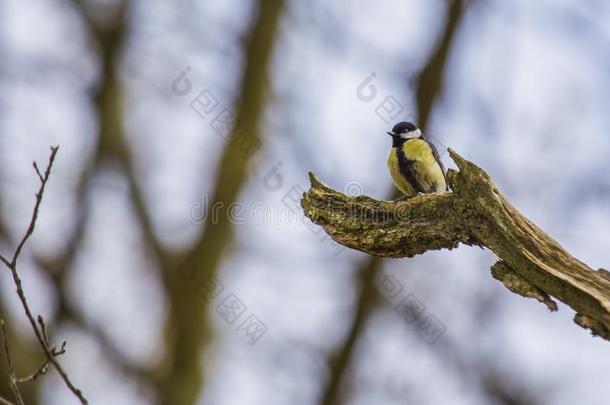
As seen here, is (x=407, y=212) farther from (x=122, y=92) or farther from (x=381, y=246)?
(x=122, y=92)

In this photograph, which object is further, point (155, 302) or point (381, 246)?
point (155, 302)

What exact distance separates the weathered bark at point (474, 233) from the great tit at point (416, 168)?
1613 millimetres

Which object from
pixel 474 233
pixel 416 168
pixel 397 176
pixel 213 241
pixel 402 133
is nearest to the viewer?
pixel 474 233

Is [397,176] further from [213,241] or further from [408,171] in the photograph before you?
[213,241]

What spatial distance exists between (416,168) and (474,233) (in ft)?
6.54

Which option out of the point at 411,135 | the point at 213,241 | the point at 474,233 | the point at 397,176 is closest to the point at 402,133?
the point at 411,135

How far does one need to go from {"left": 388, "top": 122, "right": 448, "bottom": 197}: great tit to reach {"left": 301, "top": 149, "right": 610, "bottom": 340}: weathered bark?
161 cm

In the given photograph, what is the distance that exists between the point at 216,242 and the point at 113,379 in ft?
5.70

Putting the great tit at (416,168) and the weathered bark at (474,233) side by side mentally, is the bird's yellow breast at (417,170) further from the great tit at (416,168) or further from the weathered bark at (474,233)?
the weathered bark at (474,233)

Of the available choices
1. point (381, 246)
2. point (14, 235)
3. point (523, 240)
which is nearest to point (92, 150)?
point (14, 235)

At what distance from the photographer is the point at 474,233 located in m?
2.98

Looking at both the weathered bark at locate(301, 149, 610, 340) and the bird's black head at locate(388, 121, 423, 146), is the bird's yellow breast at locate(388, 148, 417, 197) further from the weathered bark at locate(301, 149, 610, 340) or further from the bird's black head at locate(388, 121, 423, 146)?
the weathered bark at locate(301, 149, 610, 340)

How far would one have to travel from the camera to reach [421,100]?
22.5 ft

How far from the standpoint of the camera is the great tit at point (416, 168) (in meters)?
4.95
